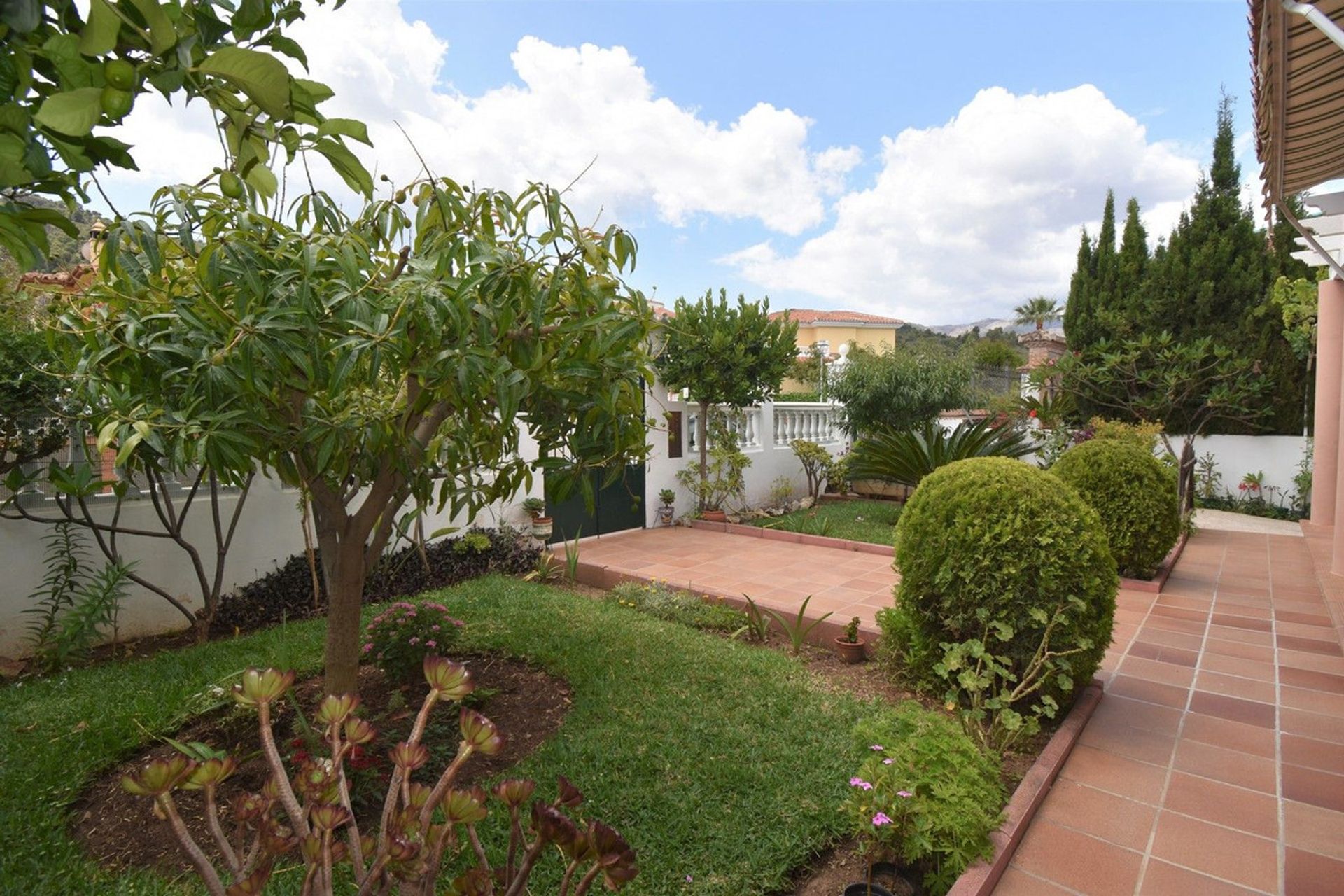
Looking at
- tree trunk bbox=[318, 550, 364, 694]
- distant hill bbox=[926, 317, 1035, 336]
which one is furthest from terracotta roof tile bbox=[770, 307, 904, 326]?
tree trunk bbox=[318, 550, 364, 694]

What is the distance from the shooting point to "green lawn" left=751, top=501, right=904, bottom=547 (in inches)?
305

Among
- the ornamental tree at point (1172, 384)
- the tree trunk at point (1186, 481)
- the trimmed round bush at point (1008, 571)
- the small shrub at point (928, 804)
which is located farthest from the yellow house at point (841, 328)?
the small shrub at point (928, 804)

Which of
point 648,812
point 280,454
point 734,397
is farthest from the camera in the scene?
point 734,397

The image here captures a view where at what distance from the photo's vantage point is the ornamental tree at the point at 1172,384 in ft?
35.4

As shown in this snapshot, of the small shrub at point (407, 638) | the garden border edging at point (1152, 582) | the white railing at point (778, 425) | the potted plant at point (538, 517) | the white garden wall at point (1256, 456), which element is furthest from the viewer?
the white garden wall at point (1256, 456)

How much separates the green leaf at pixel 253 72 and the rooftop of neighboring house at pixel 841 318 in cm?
3315

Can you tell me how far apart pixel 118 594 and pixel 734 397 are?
623 cm

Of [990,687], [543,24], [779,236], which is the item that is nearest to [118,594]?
[543,24]

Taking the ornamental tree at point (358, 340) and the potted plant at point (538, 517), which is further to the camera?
the potted plant at point (538, 517)

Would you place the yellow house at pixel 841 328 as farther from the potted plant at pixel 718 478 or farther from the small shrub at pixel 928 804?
the small shrub at pixel 928 804

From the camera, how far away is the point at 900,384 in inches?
404

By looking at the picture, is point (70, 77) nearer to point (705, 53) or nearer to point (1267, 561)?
point (705, 53)

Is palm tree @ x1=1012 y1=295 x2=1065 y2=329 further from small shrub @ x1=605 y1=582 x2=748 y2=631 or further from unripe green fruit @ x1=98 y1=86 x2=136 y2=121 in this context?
unripe green fruit @ x1=98 y1=86 x2=136 y2=121

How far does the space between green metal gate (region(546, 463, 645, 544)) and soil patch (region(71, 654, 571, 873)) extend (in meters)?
3.55
